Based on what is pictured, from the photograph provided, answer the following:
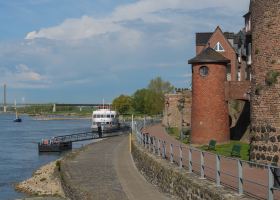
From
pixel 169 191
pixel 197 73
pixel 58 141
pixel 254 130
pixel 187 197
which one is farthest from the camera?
pixel 58 141

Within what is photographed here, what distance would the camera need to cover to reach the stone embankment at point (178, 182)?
13.0 meters

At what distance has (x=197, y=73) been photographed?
118 ft

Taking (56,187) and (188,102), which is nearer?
(56,187)

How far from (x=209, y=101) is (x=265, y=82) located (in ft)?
52.0

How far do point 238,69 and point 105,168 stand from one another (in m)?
44.3

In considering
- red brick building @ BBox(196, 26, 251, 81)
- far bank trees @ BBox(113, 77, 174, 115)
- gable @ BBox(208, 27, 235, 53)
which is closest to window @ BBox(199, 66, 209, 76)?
red brick building @ BBox(196, 26, 251, 81)

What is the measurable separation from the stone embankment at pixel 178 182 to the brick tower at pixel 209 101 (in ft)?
36.5

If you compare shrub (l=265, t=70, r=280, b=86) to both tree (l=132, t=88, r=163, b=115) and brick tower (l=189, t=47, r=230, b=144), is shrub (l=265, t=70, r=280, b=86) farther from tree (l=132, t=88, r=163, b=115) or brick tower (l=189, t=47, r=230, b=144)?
Answer: tree (l=132, t=88, r=163, b=115)

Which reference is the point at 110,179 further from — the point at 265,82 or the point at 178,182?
the point at 265,82

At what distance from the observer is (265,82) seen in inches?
771

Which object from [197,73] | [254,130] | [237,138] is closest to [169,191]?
[254,130]

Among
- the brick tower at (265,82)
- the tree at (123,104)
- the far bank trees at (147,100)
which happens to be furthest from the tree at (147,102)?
the brick tower at (265,82)

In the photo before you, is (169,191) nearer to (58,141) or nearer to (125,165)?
(125,165)

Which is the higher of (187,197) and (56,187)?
(187,197)
